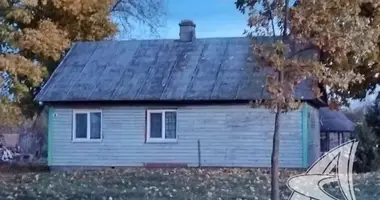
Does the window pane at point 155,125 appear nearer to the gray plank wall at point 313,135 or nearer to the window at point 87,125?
the window at point 87,125

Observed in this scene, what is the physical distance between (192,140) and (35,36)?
714cm

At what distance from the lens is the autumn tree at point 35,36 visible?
26.4 m

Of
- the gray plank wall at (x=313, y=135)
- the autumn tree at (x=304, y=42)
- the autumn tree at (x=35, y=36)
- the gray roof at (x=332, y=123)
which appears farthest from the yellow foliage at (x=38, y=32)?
the autumn tree at (x=304, y=42)

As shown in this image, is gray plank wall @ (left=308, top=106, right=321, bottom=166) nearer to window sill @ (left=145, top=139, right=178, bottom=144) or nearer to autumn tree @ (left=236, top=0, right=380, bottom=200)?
window sill @ (left=145, top=139, right=178, bottom=144)

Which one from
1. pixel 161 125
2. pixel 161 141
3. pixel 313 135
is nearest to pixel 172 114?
pixel 161 125

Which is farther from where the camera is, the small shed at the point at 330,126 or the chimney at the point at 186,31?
the small shed at the point at 330,126

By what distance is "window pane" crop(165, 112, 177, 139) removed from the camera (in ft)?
84.4

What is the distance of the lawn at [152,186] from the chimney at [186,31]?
27.7ft

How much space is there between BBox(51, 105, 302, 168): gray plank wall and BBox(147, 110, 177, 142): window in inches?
8.1

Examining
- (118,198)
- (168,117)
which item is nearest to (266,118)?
(168,117)

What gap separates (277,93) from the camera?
1301 centimetres

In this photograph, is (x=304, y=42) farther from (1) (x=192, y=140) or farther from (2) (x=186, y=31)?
(2) (x=186, y=31)

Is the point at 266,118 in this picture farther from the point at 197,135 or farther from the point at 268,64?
the point at 268,64

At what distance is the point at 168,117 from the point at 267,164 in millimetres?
3721
